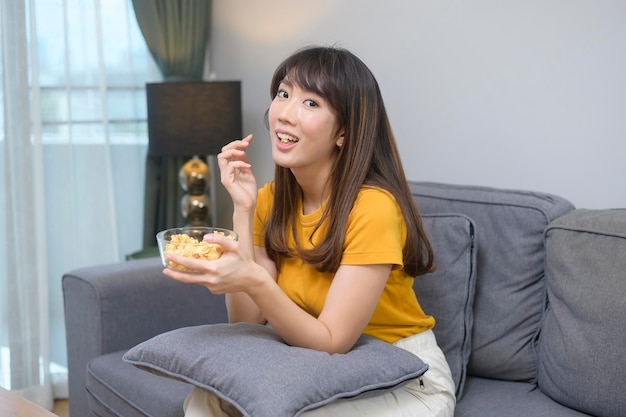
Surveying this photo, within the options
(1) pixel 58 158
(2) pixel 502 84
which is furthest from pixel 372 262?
(1) pixel 58 158

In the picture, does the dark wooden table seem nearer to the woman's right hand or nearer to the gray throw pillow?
the gray throw pillow

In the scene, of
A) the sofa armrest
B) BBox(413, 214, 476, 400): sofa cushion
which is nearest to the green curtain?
the sofa armrest

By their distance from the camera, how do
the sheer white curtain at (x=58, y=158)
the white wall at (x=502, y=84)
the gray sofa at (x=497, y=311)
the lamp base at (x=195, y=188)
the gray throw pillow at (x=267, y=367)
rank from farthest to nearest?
the lamp base at (x=195, y=188) → the sheer white curtain at (x=58, y=158) → the white wall at (x=502, y=84) → the gray sofa at (x=497, y=311) → the gray throw pillow at (x=267, y=367)

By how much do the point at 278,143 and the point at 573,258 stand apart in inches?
29.7

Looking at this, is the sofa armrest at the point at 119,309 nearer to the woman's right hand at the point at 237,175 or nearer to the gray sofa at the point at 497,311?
the gray sofa at the point at 497,311

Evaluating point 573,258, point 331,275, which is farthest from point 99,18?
point 573,258

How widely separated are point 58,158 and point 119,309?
1073 mm

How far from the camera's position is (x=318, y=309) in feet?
5.81

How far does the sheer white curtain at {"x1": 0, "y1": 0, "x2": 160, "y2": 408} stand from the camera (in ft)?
9.65

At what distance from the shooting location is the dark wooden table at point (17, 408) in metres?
1.62

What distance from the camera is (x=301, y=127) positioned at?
1.71 meters

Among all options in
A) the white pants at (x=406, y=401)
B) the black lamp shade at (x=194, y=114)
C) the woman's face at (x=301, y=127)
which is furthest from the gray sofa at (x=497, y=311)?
the black lamp shade at (x=194, y=114)

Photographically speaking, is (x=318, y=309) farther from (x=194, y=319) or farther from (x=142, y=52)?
(x=142, y=52)

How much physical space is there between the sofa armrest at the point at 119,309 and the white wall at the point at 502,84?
941mm
